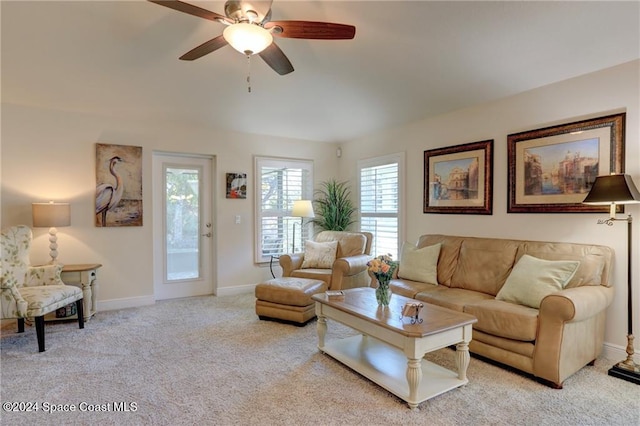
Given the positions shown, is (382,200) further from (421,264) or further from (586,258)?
(586,258)

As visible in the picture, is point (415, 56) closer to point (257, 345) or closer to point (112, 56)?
point (112, 56)

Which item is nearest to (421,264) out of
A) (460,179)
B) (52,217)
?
(460,179)

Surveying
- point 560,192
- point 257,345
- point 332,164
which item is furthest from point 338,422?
point 332,164

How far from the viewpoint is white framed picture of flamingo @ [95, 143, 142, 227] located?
4293 millimetres

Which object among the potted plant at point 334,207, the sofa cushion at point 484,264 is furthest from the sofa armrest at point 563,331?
the potted plant at point 334,207

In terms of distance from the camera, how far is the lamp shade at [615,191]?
252 centimetres

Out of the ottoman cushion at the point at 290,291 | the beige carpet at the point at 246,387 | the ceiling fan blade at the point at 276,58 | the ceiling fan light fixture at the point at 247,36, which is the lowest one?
the beige carpet at the point at 246,387

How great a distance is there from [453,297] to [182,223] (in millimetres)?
3790

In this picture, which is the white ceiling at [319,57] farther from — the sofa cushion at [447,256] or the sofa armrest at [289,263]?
the sofa armrest at [289,263]

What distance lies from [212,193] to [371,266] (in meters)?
3.25

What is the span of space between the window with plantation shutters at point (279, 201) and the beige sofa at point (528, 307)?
245 cm

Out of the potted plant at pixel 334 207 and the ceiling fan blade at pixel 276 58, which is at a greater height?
the ceiling fan blade at pixel 276 58

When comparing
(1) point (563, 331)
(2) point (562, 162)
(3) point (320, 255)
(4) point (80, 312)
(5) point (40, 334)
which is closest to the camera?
(1) point (563, 331)

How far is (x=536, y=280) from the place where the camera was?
279 centimetres
